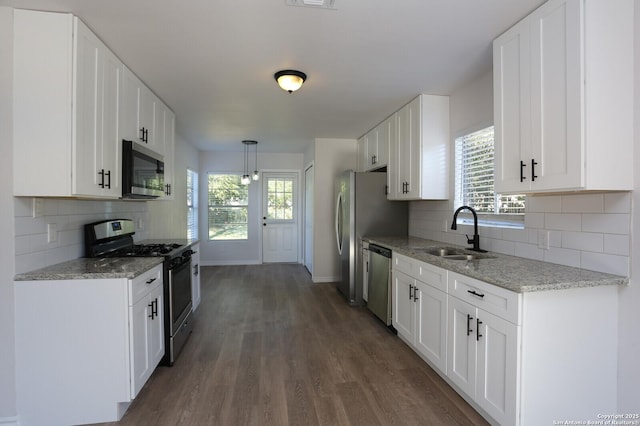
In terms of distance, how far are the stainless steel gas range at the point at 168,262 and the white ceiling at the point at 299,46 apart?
137 cm

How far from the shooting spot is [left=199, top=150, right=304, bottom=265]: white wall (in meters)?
6.93

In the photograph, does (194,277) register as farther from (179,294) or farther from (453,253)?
(453,253)

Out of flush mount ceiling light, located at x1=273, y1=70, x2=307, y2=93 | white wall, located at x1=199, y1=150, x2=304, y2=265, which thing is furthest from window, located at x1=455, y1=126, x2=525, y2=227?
white wall, located at x1=199, y1=150, x2=304, y2=265

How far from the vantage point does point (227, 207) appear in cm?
705

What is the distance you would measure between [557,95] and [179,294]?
3.07m

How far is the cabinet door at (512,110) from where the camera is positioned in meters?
1.99

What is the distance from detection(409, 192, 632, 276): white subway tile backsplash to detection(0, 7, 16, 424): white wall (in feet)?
10.7

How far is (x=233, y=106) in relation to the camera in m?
3.74

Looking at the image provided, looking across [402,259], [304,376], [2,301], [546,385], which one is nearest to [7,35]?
[2,301]

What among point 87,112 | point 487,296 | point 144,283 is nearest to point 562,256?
point 487,296

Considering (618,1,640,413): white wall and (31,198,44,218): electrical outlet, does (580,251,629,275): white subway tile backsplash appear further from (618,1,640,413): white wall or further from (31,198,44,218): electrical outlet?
(31,198,44,218): electrical outlet

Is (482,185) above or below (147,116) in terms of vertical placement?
below

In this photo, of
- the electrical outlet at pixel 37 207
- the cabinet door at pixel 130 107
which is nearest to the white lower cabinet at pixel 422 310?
the cabinet door at pixel 130 107

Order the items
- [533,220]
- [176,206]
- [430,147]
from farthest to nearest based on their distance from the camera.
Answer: [176,206]
[430,147]
[533,220]
